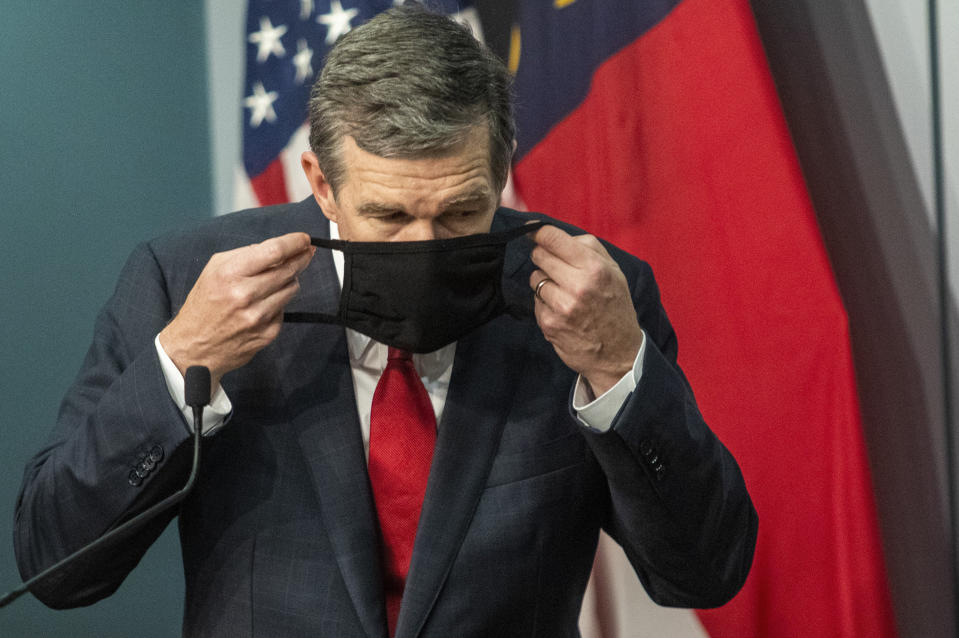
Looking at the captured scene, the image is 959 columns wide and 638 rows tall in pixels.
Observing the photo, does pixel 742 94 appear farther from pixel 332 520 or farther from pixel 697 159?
pixel 332 520

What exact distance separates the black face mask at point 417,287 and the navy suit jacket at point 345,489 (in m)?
0.13

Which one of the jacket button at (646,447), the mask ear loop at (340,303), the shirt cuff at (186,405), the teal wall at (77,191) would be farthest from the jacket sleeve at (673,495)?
the teal wall at (77,191)

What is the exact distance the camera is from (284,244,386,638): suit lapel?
1.34m

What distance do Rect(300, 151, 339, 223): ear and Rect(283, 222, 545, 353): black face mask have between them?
6.9 inches

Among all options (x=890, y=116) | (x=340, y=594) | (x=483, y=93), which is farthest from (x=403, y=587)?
(x=890, y=116)

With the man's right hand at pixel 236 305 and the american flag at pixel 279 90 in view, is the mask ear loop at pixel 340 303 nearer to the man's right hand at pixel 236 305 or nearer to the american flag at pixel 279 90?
the man's right hand at pixel 236 305

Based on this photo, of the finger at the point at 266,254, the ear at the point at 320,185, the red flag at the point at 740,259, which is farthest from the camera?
the red flag at the point at 740,259

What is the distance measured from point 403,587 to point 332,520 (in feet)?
0.50

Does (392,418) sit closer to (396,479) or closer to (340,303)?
(396,479)

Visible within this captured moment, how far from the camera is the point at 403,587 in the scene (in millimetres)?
1409

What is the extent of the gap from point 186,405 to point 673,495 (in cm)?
66

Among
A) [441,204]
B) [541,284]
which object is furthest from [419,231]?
[541,284]

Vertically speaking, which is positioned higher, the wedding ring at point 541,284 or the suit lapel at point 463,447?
the wedding ring at point 541,284

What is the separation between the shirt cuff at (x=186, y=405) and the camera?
126cm
